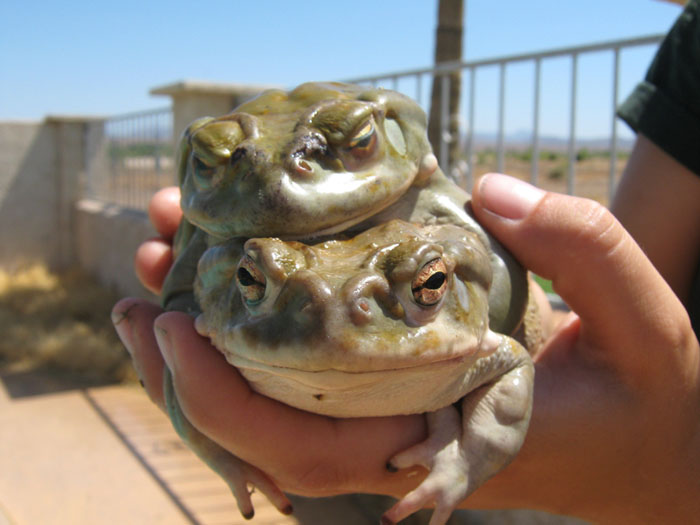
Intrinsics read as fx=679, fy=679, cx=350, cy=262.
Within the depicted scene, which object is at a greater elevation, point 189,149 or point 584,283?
point 189,149

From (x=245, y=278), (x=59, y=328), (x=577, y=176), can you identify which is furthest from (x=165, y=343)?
(x=577, y=176)

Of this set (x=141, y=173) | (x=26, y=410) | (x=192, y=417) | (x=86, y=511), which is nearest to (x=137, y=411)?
(x=26, y=410)

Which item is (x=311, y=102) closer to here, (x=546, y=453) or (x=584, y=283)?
(x=584, y=283)

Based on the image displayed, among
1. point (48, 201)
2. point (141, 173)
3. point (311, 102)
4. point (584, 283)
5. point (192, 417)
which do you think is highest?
point (311, 102)

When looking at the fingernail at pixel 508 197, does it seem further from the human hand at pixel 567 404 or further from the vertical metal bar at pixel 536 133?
the vertical metal bar at pixel 536 133

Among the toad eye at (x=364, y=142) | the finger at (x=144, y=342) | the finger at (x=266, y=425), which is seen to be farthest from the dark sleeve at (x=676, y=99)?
the finger at (x=144, y=342)

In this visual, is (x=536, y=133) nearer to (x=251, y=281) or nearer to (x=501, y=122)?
Result: (x=501, y=122)
